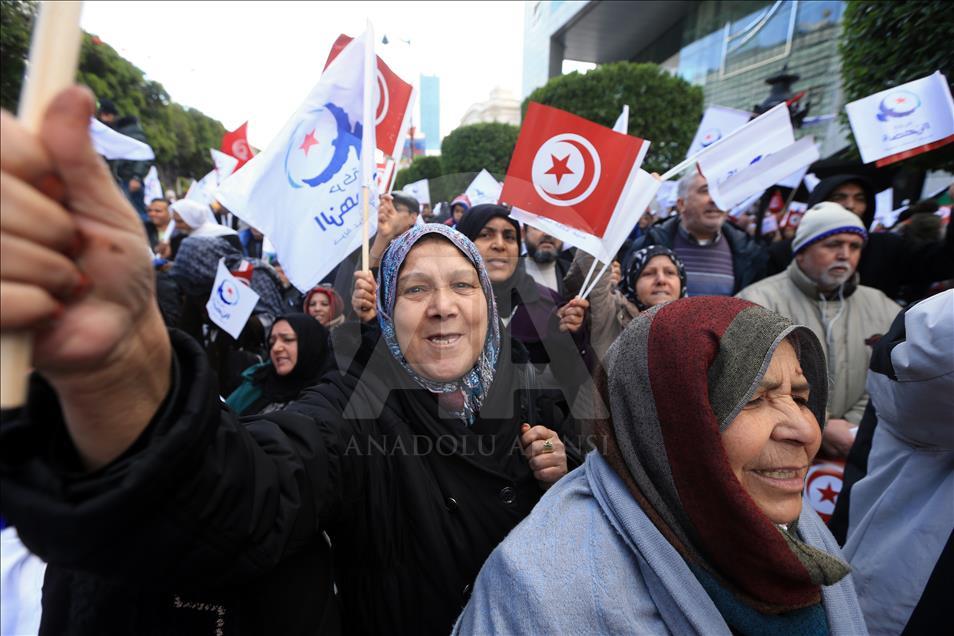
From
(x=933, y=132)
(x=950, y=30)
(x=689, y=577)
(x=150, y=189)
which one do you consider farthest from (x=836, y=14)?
(x=689, y=577)

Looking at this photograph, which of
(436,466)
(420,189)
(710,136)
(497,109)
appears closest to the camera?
(436,466)

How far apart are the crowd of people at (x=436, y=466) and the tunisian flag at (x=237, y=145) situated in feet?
13.4

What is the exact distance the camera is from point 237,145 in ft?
17.4

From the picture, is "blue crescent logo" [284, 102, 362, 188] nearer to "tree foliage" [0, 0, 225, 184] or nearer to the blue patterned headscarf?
the blue patterned headscarf

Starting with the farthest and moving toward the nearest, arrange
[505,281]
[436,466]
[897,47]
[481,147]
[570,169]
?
[481,147] → [897,47] → [505,281] → [570,169] → [436,466]

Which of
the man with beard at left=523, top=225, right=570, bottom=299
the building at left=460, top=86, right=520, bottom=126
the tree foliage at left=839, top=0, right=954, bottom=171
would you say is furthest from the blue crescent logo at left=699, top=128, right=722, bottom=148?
the building at left=460, top=86, right=520, bottom=126

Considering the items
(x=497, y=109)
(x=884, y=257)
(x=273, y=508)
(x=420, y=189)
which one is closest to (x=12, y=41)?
(x=420, y=189)

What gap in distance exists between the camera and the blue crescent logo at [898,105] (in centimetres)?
307

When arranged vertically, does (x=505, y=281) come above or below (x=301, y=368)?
above

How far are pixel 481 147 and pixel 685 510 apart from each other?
33.9 meters

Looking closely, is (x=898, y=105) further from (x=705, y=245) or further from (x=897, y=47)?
(x=897, y=47)

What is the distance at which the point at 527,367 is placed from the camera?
1831 mm

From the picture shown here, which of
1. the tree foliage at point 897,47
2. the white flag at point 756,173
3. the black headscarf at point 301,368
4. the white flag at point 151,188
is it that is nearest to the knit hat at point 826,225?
the white flag at point 756,173

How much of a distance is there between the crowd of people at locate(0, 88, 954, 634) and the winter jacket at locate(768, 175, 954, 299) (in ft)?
8.01
